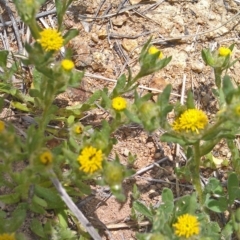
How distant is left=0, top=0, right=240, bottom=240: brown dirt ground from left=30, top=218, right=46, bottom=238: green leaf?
0.75m

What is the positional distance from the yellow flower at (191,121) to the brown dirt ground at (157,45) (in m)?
0.74

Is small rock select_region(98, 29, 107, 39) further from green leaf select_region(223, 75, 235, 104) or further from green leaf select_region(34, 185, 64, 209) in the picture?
green leaf select_region(223, 75, 235, 104)

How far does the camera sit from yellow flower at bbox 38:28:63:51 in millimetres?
2803

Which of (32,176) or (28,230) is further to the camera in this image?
(28,230)

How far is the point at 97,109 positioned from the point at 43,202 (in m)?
1.02

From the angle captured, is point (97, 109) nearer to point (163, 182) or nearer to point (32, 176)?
point (163, 182)

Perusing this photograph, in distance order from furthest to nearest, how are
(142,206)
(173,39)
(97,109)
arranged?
(173,39)
(97,109)
(142,206)

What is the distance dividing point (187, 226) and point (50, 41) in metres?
1.28

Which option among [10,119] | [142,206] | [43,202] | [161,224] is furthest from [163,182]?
[10,119]

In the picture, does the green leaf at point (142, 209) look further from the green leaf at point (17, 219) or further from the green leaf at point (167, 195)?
the green leaf at point (17, 219)

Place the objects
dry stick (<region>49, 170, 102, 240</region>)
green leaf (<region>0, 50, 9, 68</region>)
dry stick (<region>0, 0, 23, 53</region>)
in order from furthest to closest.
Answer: dry stick (<region>0, 0, 23, 53</region>) < green leaf (<region>0, 50, 9, 68</region>) < dry stick (<region>49, 170, 102, 240</region>)

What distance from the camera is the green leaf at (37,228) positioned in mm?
2924

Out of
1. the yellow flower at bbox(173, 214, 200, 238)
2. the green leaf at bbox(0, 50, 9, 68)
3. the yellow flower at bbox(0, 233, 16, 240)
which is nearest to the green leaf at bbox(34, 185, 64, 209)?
the yellow flower at bbox(0, 233, 16, 240)

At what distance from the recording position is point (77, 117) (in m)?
3.51
